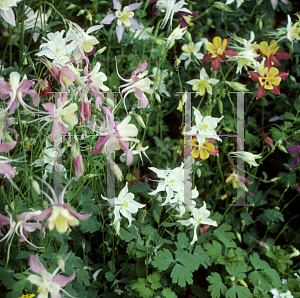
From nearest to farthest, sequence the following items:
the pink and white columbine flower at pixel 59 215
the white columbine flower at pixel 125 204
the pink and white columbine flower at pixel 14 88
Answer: the pink and white columbine flower at pixel 59 215, the pink and white columbine flower at pixel 14 88, the white columbine flower at pixel 125 204

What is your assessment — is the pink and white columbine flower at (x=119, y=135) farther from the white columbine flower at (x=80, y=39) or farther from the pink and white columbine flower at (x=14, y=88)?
the white columbine flower at (x=80, y=39)

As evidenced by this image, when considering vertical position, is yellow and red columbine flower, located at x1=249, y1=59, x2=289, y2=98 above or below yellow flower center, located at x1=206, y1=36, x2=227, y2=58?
below

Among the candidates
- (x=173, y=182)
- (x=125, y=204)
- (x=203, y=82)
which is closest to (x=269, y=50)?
(x=203, y=82)

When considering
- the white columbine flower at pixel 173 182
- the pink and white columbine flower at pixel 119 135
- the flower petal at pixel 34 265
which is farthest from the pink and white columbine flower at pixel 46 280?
the white columbine flower at pixel 173 182

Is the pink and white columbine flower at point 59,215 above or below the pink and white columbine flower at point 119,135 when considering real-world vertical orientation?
below

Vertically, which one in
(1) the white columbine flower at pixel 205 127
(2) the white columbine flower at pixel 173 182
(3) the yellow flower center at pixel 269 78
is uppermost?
(3) the yellow flower center at pixel 269 78

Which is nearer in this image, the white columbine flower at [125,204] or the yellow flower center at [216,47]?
the white columbine flower at [125,204]

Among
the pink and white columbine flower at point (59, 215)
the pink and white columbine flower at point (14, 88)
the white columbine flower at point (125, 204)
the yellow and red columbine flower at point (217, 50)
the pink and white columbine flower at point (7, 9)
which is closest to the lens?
the pink and white columbine flower at point (59, 215)

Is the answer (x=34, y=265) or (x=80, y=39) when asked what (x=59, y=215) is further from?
(x=80, y=39)

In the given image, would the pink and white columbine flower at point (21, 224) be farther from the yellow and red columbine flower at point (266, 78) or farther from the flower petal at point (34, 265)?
the yellow and red columbine flower at point (266, 78)

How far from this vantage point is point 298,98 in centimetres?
198

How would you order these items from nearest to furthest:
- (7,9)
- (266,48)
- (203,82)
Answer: (7,9)
(203,82)
(266,48)

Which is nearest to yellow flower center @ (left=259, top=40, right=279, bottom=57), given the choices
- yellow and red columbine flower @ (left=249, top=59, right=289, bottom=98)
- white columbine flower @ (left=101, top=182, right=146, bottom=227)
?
yellow and red columbine flower @ (left=249, top=59, right=289, bottom=98)

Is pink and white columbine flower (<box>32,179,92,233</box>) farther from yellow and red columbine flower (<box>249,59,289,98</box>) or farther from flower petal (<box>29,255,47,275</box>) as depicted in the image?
yellow and red columbine flower (<box>249,59,289,98</box>)
